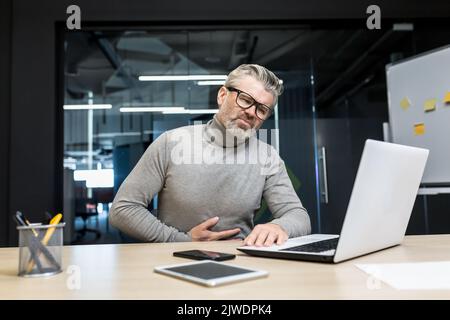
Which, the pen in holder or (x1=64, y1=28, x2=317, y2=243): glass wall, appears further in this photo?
(x1=64, y1=28, x2=317, y2=243): glass wall

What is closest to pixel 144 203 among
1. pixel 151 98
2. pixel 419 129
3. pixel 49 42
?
pixel 49 42

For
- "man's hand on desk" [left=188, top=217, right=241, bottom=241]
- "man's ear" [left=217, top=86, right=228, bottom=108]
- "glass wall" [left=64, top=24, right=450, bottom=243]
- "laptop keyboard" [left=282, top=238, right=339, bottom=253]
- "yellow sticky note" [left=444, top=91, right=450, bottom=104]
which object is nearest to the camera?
"laptop keyboard" [left=282, top=238, right=339, bottom=253]

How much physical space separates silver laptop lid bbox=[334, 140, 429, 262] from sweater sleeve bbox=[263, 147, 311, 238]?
351 millimetres

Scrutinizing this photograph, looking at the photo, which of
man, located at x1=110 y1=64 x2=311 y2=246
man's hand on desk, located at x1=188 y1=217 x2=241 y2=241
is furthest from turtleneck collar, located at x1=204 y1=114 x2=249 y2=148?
man's hand on desk, located at x1=188 y1=217 x2=241 y2=241

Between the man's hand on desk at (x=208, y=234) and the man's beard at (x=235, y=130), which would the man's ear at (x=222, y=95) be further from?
the man's hand on desk at (x=208, y=234)

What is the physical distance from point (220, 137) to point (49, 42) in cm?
161

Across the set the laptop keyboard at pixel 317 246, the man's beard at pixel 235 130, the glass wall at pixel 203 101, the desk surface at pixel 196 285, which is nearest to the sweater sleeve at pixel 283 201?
the man's beard at pixel 235 130

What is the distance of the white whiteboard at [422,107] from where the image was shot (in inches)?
86.9

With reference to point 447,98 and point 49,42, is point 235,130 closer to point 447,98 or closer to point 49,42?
point 447,98

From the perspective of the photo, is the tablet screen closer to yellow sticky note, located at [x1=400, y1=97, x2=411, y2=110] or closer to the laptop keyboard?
the laptop keyboard

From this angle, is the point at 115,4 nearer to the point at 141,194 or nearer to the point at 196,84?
the point at 196,84

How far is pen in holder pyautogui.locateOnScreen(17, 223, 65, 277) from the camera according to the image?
27.0 inches

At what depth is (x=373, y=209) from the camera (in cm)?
78

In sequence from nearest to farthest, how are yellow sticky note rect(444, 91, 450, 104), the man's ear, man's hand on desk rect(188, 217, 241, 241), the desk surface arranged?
the desk surface
man's hand on desk rect(188, 217, 241, 241)
the man's ear
yellow sticky note rect(444, 91, 450, 104)
